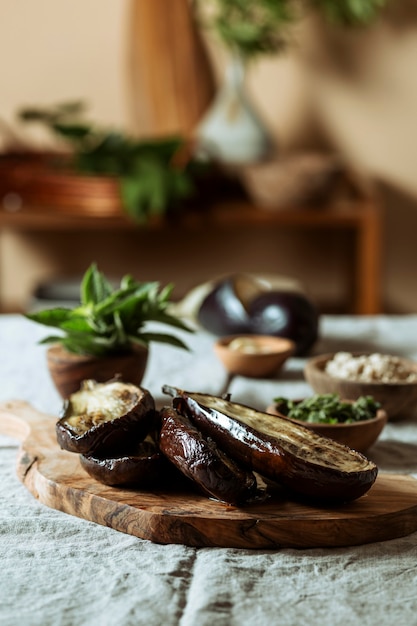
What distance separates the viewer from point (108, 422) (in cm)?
83

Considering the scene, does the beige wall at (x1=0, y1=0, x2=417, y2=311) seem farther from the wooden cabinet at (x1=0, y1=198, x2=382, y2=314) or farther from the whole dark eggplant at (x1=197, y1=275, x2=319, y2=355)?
the whole dark eggplant at (x1=197, y1=275, x2=319, y2=355)

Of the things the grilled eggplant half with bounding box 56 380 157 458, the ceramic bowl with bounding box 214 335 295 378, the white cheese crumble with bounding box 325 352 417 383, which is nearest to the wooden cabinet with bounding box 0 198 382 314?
the ceramic bowl with bounding box 214 335 295 378

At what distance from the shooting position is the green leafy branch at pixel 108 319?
1169 mm

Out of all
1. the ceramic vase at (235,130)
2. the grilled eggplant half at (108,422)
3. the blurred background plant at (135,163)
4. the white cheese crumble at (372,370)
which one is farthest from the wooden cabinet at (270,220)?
the grilled eggplant half at (108,422)

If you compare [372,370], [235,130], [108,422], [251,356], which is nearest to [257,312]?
[251,356]

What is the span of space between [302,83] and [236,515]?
2478 millimetres

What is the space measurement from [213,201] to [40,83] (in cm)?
82

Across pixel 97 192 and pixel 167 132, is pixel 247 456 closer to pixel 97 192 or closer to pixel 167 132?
pixel 97 192

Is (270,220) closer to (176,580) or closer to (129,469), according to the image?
(129,469)

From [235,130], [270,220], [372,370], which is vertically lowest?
[270,220]

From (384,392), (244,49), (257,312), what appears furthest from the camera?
(244,49)

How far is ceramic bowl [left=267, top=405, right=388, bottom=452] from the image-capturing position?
973mm

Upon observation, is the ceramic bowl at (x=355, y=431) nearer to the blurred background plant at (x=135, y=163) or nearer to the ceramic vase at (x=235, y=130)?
the blurred background plant at (x=135, y=163)

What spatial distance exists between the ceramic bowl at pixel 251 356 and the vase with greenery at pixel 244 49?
1.44 meters
